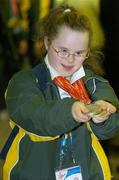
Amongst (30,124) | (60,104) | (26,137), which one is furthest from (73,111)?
(26,137)

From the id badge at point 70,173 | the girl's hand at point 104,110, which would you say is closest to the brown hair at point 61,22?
the girl's hand at point 104,110

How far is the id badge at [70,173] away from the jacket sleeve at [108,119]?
148mm

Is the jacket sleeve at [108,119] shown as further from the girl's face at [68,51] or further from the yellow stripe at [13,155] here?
the yellow stripe at [13,155]

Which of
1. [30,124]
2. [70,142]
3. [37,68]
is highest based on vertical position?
[37,68]

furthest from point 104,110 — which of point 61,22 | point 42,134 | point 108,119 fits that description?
point 61,22

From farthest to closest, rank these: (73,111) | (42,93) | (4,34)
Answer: (4,34), (42,93), (73,111)

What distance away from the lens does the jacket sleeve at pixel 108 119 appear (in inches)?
66.1

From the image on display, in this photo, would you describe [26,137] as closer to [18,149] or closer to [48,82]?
[18,149]

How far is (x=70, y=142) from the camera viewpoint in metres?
1.69

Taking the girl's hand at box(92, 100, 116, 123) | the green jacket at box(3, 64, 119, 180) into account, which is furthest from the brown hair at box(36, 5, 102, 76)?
the girl's hand at box(92, 100, 116, 123)

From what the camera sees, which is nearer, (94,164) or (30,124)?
(30,124)

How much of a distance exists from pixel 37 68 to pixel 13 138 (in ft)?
0.90

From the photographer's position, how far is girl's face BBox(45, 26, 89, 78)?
166cm

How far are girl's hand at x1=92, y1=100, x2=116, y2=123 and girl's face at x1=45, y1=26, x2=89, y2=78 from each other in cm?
18
